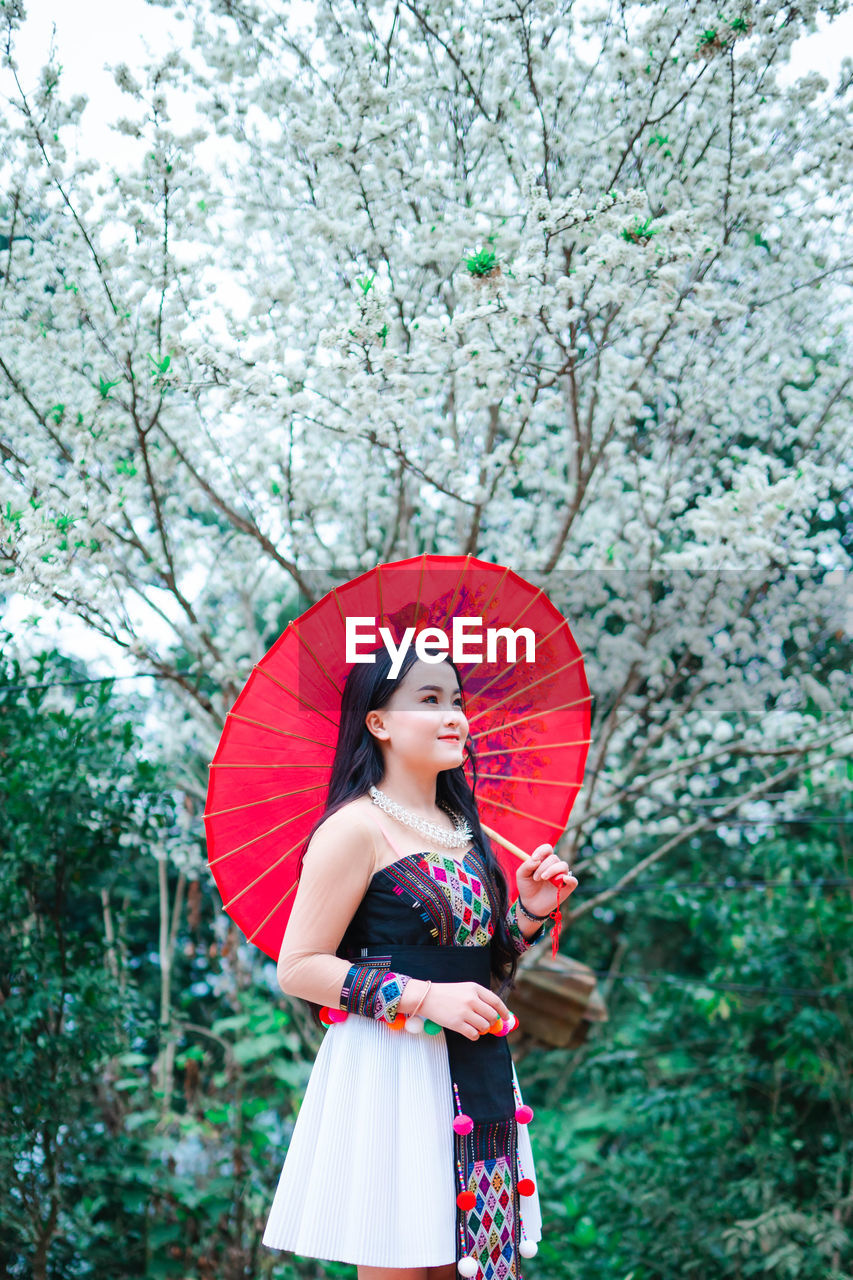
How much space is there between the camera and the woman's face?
6.32 feet

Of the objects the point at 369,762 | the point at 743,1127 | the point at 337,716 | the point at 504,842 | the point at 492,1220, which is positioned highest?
the point at 337,716

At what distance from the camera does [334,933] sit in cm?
182

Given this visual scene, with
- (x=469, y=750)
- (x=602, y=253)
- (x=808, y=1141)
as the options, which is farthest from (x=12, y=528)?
(x=808, y=1141)

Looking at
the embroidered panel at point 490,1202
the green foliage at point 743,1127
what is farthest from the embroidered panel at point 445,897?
the green foliage at point 743,1127

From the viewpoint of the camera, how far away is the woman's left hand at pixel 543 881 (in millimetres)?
1858

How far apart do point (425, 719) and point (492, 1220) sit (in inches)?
34.0

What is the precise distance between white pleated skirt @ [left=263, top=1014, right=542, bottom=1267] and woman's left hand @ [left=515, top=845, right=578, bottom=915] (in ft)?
0.96

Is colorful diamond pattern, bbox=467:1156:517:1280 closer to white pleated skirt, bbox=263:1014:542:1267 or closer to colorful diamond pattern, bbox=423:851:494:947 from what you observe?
white pleated skirt, bbox=263:1014:542:1267

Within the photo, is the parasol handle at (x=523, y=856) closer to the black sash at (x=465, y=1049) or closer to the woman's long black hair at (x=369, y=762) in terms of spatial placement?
the woman's long black hair at (x=369, y=762)

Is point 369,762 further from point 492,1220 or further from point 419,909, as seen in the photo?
point 492,1220

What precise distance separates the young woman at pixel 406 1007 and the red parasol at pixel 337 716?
0.28 ft

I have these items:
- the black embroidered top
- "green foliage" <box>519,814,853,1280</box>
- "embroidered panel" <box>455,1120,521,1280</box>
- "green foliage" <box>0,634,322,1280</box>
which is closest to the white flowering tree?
"green foliage" <box>0,634,322,1280</box>

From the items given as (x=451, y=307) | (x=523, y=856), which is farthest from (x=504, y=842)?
(x=451, y=307)

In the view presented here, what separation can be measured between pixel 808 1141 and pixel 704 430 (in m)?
3.13
